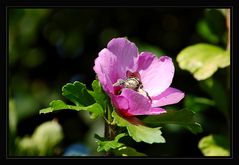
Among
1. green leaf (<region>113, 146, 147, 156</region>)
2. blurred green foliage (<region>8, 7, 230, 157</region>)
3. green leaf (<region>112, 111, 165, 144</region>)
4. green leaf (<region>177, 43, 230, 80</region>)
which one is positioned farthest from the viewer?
blurred green foliage (<region>8, 7, 230, 157</region>)

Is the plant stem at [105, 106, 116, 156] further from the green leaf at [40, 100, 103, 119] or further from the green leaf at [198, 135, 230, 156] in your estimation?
the green leaf at [198, 135, 230, 156]

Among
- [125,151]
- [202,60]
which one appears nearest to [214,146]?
[202,60]

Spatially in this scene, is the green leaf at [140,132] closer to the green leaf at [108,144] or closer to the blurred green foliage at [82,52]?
the green leaf at [108,144]

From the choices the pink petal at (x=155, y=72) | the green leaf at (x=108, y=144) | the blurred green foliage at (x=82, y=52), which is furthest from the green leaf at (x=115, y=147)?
the blurred green foliage at (x=82, y=52)

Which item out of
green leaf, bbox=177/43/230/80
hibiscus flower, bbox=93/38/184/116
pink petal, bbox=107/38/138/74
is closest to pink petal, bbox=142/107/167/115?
hibiscus flower, bbox=93/38/184/116

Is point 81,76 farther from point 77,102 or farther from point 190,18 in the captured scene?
point 77,102
